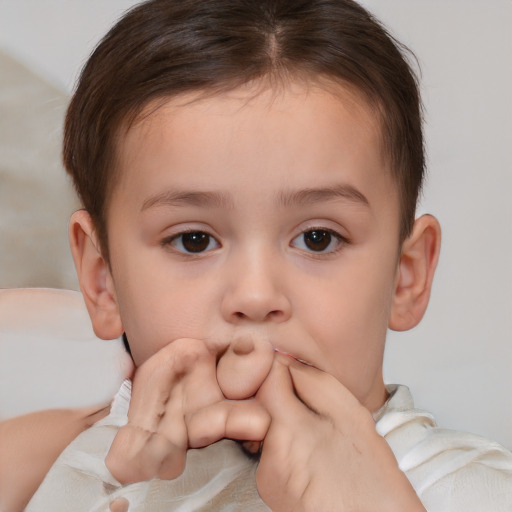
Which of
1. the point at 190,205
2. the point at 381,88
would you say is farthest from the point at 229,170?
the point at 381,88

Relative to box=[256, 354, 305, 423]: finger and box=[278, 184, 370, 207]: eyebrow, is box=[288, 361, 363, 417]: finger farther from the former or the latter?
box=[278, 184, 370, 207]: eyebrow

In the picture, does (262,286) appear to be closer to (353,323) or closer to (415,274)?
(353,323)

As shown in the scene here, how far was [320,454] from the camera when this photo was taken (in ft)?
2.00

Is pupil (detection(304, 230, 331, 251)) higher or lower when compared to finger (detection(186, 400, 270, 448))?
higher

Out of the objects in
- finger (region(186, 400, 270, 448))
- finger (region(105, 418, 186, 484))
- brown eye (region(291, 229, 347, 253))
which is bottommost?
finger (region(105, 418, 186, 484))

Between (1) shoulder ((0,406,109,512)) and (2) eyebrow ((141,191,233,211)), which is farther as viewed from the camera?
(1) shoulder ((0,406,109,512))

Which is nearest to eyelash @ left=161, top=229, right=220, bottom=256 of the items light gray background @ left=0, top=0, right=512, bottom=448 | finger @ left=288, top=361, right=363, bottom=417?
finger @ left=288, top=361, right=363, bottom=417

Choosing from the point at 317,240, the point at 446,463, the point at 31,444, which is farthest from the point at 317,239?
the point at 31,444

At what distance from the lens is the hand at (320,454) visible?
0.60 m

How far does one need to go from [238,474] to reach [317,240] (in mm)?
177

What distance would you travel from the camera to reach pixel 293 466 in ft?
1.98

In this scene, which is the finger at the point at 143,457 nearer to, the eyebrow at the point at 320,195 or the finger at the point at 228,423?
the finger at the point at 228,423

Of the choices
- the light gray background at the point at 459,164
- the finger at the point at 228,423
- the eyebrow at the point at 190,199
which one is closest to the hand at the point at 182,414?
the finger at the point at 228,423

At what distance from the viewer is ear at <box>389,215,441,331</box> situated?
2.49 feet
